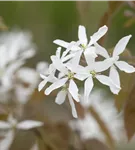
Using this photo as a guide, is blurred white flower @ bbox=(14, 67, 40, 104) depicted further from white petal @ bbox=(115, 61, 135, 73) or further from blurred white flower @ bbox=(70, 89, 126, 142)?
white petal @ bbox=(115, 61, 135, 73)

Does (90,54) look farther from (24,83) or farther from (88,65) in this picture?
(24,83)

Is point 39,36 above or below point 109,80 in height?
above

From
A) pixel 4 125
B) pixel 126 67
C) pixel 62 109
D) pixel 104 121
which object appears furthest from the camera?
pixel 104 121

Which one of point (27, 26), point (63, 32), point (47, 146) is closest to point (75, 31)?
point (63, 32)

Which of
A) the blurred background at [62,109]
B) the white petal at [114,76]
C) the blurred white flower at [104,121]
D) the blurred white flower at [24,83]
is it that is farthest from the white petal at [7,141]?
the blurred white flower at [104,121]

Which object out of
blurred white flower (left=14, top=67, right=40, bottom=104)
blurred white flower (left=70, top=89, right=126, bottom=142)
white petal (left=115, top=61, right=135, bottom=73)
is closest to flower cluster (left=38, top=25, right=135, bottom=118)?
white petal (left=115, top=61, right=135, bottom=73)

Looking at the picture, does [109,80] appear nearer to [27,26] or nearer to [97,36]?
[97,36]

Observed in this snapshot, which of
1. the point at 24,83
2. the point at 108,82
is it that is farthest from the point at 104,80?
the point at 24,83

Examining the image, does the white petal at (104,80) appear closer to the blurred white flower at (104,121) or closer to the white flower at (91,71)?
the white flower at (91,71)
